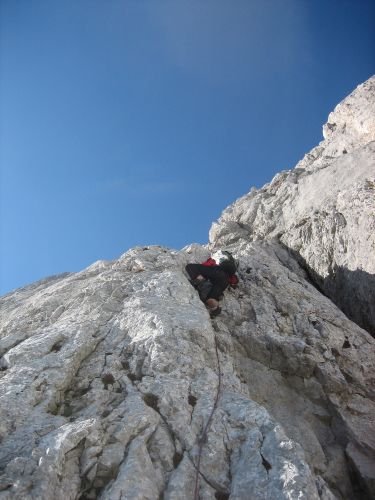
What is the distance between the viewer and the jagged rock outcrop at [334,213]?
53.2 feet

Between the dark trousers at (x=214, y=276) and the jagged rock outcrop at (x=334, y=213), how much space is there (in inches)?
230

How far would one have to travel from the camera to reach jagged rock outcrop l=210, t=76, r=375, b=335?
53.2ft

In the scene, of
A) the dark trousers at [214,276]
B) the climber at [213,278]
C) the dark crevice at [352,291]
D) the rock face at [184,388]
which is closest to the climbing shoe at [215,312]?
the climber at [213,278]

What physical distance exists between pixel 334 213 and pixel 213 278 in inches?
309

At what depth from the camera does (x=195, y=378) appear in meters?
9.45

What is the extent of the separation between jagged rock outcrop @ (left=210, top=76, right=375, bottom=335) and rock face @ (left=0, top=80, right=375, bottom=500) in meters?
0.25

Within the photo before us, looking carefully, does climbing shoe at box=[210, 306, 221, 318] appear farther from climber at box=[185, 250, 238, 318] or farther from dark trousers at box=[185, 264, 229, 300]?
dark trousers at box=[185, 264, 229, 300]

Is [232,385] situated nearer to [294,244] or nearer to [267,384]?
[267,384]

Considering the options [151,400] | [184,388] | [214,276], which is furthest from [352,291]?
[151,400]

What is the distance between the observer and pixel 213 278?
46.5 feet

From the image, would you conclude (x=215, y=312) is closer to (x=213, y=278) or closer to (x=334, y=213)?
(x=213, y=278)

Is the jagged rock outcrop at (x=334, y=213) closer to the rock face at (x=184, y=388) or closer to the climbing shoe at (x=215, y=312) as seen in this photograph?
the rock face at (x=184, y=388)

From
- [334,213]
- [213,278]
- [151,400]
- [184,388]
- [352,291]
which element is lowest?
[184,388]

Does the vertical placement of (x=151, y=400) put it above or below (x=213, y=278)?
below
